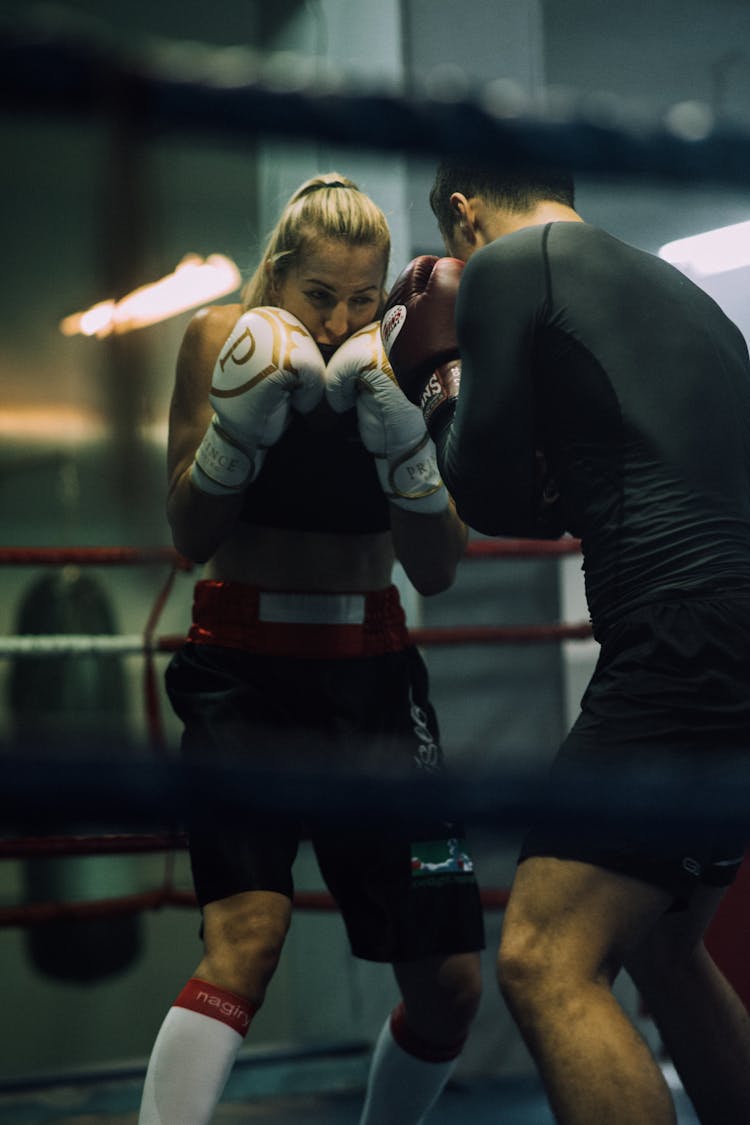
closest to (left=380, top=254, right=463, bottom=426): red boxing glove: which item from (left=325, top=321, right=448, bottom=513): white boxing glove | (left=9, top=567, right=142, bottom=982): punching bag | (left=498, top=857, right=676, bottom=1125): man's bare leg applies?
(left=325, top=321, right=448, bottom=513): white boxing glove

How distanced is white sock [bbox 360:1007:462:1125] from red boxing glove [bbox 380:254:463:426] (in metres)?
0.73

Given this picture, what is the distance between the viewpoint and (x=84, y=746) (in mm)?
468

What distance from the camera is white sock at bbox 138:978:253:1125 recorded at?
3.71ft

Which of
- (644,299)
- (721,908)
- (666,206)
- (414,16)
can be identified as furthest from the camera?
(666,206)

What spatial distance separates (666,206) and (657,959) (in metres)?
3.18

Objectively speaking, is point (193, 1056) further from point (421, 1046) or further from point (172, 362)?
point (172, 362)

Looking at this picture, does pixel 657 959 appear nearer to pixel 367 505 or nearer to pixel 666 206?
pixel 367 505

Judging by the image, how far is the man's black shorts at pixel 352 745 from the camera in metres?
1.34

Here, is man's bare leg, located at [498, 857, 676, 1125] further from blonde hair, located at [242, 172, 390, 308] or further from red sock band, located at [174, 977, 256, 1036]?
blonde hair, located at [242, 172, 390, 308]

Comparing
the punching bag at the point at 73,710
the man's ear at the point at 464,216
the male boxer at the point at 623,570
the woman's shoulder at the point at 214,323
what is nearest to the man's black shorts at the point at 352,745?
the male boxer at the point at 623,570

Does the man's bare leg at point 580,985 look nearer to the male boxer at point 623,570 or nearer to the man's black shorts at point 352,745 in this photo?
the male boxer at point 623,570

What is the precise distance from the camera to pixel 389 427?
1371mm

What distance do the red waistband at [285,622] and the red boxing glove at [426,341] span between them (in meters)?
0.26

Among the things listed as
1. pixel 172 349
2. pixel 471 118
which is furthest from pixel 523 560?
pixel 172 349
